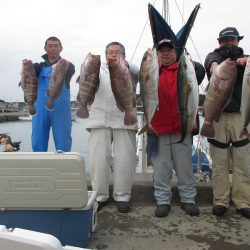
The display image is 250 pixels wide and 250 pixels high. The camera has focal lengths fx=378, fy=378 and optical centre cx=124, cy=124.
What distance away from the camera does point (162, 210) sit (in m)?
4.57

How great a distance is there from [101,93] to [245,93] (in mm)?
1788

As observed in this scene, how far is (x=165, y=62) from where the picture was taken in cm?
469

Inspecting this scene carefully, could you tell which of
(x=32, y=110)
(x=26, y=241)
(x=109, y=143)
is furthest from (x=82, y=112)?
(x=26, y=241)

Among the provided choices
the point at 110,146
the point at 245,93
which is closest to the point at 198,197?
the point at 110,146

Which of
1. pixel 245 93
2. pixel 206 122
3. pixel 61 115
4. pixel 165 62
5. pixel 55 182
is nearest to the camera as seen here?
pixel 55 182

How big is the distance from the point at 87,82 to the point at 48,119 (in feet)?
3.46

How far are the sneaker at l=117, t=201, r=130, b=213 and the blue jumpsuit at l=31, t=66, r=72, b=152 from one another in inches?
43.4

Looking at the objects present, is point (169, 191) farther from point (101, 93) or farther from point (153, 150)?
point (101, 93)

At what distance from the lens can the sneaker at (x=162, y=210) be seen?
454 centimetres

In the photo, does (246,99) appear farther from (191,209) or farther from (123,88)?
(191,209)

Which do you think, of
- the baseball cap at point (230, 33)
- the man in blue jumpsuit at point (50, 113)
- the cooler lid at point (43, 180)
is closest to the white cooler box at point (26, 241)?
the cooler lid at point (43, 180)

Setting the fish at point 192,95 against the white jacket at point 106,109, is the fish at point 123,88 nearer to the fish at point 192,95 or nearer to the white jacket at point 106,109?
the white jacket at point 106,109

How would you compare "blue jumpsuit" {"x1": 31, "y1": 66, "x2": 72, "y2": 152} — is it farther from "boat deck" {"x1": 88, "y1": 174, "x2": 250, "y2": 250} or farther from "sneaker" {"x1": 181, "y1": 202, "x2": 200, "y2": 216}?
"sneaker" {"x1": 181, "y1": 202, "x2": 200, "y2": 216}

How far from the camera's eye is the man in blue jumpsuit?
16.9 feet
